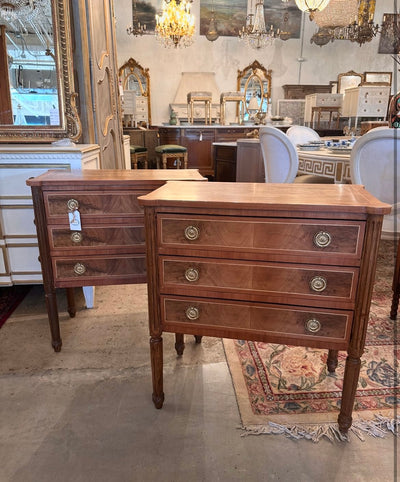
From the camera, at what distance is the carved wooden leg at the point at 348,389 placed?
1409mm

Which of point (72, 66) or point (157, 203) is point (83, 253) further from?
point (72, 66)

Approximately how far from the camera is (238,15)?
999 cm

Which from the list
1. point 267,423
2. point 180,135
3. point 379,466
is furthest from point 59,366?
point 180,135

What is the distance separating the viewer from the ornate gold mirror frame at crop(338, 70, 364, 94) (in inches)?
417

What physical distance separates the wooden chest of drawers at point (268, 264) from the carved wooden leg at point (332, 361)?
0.43 meters

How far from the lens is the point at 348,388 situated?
4.78 feet

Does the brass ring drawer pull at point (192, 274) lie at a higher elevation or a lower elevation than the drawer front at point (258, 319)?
higher

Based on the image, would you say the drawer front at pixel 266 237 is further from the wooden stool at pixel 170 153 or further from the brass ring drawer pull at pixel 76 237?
the wooden stool at pixel 170 153

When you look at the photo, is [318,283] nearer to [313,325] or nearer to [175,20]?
[313,325]

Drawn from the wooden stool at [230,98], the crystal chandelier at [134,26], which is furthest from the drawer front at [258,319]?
the crystal chandelier at [134,26]

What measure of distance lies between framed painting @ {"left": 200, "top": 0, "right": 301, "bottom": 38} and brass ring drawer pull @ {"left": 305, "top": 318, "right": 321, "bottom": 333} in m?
10.5

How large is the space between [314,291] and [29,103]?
8.28 feet

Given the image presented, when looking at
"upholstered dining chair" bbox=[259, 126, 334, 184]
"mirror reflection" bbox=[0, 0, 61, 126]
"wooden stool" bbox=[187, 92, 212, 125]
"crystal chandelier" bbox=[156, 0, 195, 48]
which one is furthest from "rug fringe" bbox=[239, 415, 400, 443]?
"wooden stool" bbox=[187, 92, 212, 125]

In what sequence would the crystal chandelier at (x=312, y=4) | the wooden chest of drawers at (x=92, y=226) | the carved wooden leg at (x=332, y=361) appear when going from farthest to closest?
1. the crystal chandelier at (x=312, y=4)
2. the carved wooden leg at (x=332, y=361)
3. the wooden chest of drawers at (x=92, y=226)
